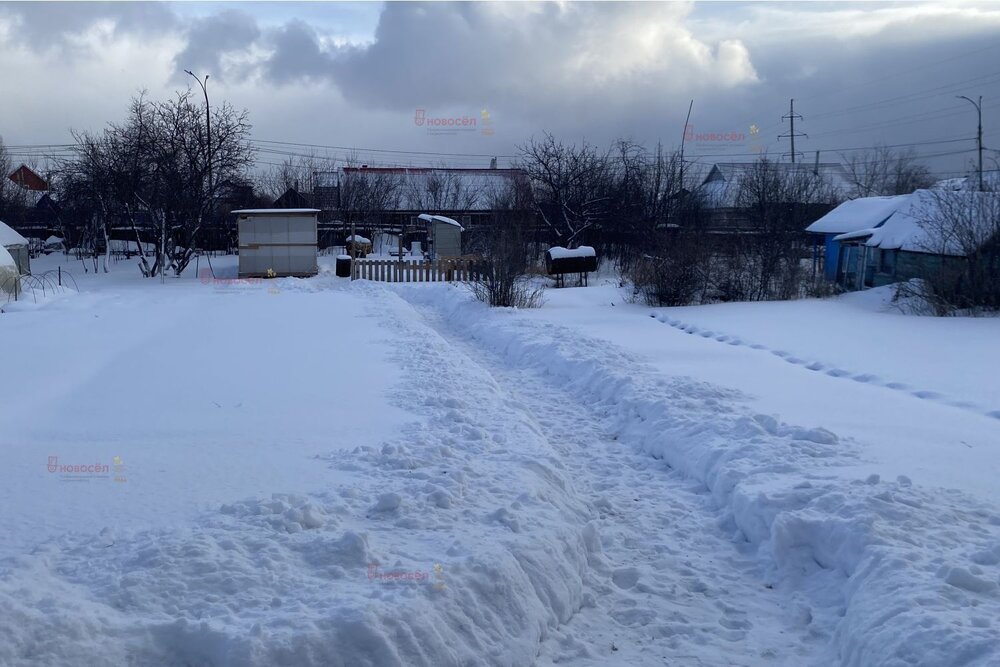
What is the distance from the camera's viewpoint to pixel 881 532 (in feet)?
18.9

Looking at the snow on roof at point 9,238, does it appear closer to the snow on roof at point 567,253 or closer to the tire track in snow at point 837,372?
the snow on roof at point 567,253

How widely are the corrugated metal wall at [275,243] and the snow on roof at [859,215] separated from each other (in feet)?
58.2

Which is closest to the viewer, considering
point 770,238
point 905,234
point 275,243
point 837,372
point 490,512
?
point 490,512

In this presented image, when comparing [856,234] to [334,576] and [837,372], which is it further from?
[334,576]

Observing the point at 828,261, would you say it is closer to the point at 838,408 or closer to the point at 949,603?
the point at 838,408

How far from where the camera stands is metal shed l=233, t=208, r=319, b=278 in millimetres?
30922

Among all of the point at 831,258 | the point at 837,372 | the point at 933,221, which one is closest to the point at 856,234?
the point at 831,258

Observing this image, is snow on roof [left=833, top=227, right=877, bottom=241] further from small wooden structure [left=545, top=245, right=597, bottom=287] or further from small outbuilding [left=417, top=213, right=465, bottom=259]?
small outbuilding [left=417, top=213, right=465, bottom=259]

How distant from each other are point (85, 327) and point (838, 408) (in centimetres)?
1283

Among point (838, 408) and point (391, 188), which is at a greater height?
point (391, 188)

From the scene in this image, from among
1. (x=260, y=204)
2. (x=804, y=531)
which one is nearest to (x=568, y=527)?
(x=804, y=531)

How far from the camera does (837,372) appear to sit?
12.2 metres

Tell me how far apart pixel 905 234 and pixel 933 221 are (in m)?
2.23

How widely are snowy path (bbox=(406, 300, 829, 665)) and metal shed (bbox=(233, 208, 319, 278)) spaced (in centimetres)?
2434
